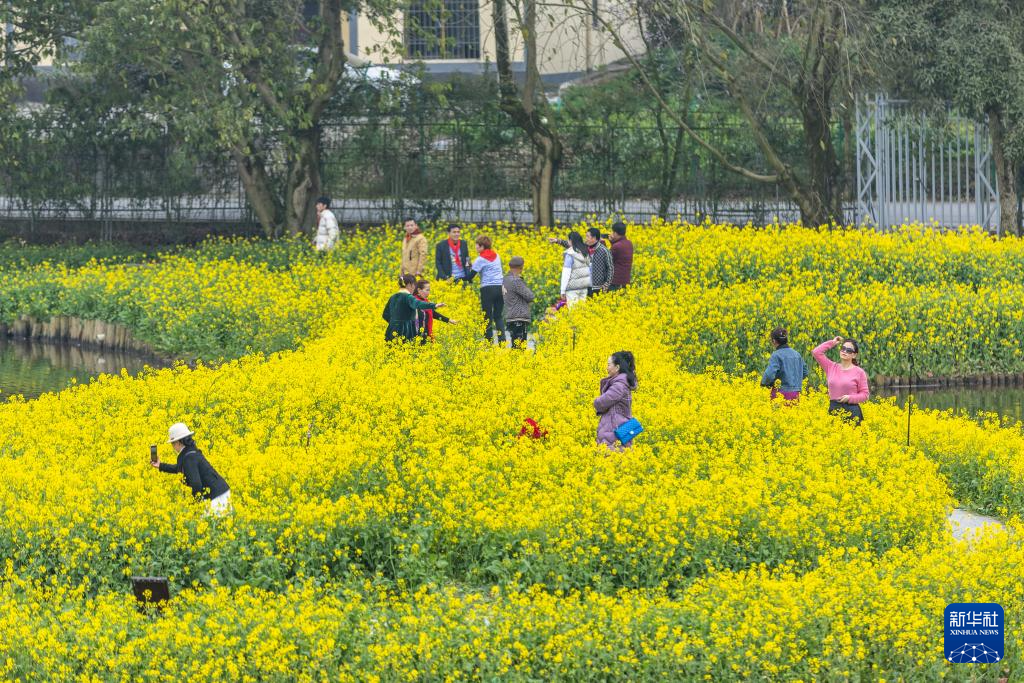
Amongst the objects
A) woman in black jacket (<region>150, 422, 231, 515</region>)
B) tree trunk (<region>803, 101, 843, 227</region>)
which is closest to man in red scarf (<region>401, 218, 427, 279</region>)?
tree trunk (<region>803, 101, 843, 227</region>)

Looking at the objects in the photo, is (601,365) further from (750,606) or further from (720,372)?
(750,606)

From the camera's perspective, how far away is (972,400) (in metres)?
20.2

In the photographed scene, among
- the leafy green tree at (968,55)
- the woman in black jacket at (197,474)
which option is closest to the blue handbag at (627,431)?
the woman in black jacket at (197,474)

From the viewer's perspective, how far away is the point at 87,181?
114 ft

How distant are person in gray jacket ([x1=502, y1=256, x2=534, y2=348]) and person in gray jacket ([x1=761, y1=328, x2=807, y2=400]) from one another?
445 centimetres

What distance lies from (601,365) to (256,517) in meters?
6.42

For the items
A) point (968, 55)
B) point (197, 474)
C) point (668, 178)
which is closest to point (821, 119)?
point (968, 55)

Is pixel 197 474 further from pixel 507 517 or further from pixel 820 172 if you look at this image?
pixel 820 172

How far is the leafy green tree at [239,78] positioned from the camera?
28.1 metres

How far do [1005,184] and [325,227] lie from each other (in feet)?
39.2

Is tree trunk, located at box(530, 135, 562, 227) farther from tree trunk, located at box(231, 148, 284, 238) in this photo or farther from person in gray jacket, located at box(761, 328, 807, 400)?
person in gray jacket, located at box(761, 328, 807, 400)

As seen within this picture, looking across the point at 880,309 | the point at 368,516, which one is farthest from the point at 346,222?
the point at 368,516

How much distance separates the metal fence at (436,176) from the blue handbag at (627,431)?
685 inches

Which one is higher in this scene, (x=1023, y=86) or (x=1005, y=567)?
(x=1023, y=86)
